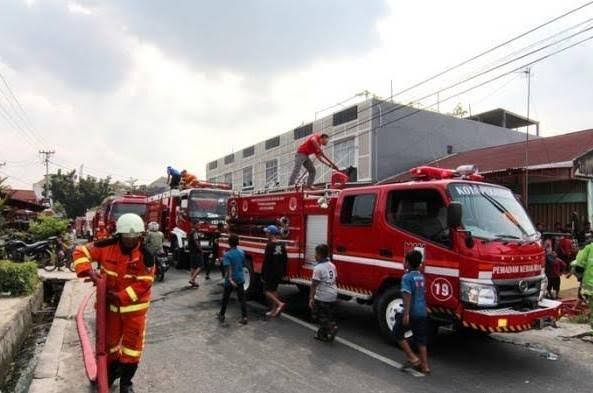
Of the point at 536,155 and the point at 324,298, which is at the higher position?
the point at 536,155

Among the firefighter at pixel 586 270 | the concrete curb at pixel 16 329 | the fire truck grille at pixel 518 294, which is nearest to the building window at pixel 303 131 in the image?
the concrete curb at pixel 16 329

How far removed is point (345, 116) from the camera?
26.7m

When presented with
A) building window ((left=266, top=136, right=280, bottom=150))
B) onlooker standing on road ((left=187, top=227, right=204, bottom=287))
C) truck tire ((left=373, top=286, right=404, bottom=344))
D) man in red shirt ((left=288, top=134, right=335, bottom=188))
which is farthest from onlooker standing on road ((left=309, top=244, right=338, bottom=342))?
building window ((left=266, top=136, right=280, bottom=150))

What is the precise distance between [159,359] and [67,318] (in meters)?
3.30

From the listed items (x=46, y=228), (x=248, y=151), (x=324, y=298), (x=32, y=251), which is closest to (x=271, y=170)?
(x=248, y=151)

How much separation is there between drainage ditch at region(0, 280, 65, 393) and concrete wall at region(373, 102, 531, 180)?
53.7ft

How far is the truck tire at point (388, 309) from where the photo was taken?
7.23 meters

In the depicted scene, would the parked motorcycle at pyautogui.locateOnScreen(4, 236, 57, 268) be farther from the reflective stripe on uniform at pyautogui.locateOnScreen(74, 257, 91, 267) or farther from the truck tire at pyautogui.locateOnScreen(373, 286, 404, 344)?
the truck tire at pyautogui.locateOnScreen(373, 286, 404, 344)

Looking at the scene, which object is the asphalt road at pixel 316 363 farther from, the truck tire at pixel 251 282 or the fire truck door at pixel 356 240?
the truck tire at pixel 251 282

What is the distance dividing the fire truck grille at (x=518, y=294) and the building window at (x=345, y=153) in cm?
1928

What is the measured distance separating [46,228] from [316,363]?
646 inches

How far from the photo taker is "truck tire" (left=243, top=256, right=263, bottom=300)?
10.8 metres

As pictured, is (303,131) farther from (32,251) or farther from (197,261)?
(197,261)

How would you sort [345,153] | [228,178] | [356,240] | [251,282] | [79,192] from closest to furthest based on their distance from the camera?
[356,240]
[251,282]
[345,153]
[228,178]
[79,192]
